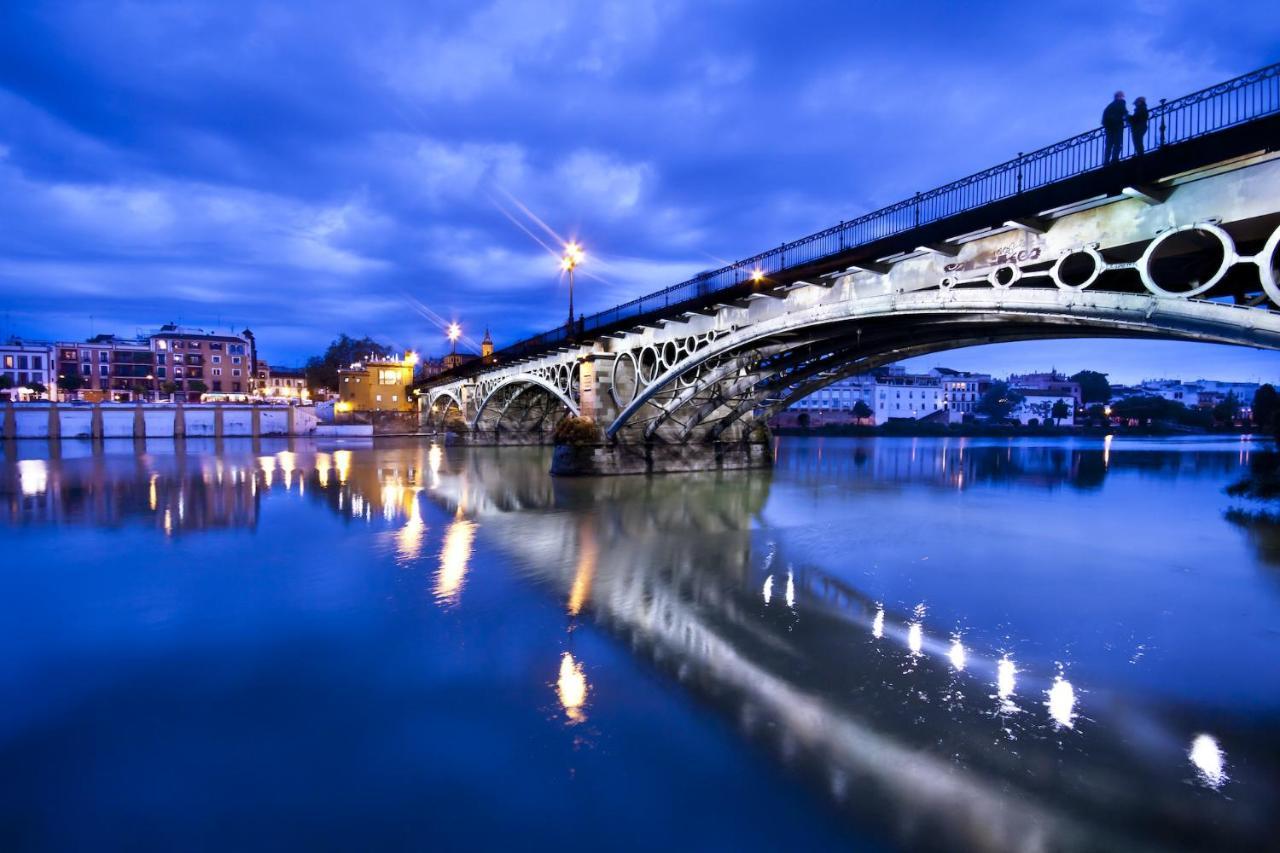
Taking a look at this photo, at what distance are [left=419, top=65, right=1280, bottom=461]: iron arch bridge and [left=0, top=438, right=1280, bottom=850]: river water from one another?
459 centimetres

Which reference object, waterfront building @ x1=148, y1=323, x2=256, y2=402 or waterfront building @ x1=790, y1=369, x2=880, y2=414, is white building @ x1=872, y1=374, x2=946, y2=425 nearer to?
waterfront building @ x1=790, y1=369, x2=880, y2=414

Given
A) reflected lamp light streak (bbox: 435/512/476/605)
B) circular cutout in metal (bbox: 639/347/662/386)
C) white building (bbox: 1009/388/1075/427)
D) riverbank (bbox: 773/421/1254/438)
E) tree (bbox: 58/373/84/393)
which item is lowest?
riverbank (bbox: 773/421/1254/438)

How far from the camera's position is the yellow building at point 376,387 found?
85.3 meters

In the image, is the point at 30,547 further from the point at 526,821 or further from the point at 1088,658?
the point at 1088,658

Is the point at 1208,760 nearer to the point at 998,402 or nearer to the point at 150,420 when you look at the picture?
the point at 150,420

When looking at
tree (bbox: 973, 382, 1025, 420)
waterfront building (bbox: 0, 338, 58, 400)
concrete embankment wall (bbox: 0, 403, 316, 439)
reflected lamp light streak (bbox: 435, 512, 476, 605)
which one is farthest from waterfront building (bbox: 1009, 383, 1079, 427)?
waterfront building (bbox: 0, 338, 58, 400)

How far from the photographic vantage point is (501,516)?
1512cm

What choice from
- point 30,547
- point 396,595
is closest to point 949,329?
point 396,595

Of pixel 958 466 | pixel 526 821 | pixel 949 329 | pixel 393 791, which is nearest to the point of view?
pixel 526 821

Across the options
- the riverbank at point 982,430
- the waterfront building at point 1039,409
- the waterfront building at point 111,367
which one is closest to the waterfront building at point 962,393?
the waterfront building at point 1039,409

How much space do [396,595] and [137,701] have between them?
10.7 ft

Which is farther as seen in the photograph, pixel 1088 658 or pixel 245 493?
pixel 245 493

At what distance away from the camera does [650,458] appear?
24.5 metres

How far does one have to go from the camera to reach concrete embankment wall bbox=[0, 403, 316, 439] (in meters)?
53.2
